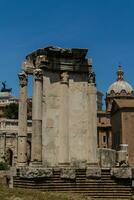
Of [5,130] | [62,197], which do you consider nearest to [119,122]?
[5,130]

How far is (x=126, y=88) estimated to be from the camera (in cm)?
8281

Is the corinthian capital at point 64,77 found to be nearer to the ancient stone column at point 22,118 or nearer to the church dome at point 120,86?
the ancient stone column at point 22,118

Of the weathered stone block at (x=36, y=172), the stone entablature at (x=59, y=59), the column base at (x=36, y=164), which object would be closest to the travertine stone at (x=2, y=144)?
the stone entablature at (x=59, y=59)

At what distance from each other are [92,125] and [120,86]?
69013 millimetres

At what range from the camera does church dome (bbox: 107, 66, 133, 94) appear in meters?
82.6

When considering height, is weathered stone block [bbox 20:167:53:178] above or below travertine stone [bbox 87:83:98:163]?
below

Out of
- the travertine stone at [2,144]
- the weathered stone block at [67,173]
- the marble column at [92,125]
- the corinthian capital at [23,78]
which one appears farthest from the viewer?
the travertine stone at [2,144]

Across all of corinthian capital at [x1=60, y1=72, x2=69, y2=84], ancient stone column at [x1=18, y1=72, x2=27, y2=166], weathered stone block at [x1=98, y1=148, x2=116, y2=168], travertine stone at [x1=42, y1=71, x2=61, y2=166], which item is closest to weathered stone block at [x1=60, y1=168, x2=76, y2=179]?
travertine stone at [x1=42, y1=71, x2=61, y2=166]

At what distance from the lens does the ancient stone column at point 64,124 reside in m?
14.5

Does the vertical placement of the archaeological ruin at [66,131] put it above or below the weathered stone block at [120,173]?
above

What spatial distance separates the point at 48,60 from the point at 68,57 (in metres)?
0.81

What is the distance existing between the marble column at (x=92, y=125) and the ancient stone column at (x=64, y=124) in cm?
85

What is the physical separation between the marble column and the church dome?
67591 millimetres

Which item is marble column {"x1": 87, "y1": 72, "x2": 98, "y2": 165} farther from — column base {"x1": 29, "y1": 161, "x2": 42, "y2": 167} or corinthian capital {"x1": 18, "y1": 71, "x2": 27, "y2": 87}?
corinthian capital {"x1": 18, "y1": 71, "x2": 27, "y2": 87}
